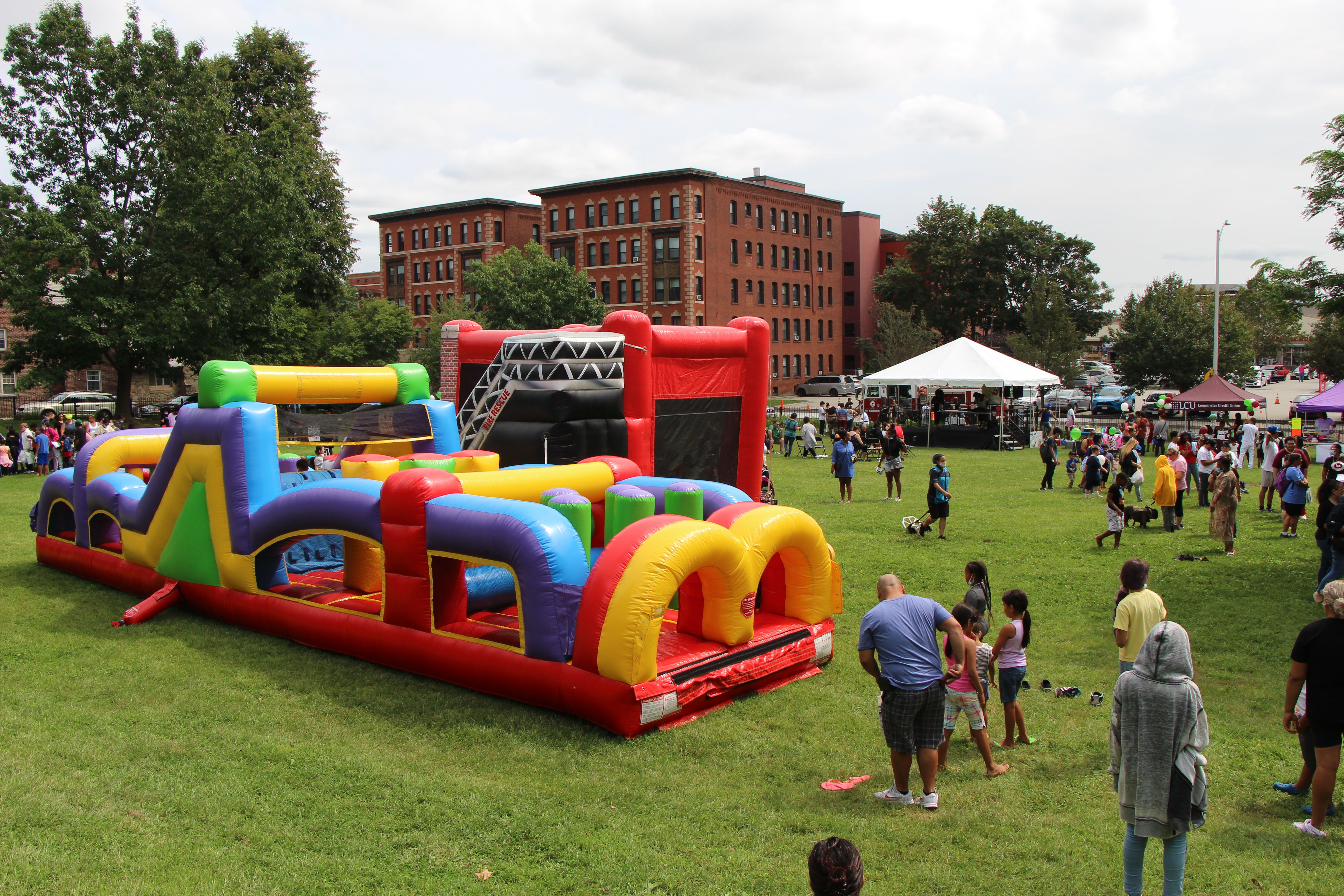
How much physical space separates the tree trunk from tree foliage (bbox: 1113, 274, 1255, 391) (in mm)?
44632

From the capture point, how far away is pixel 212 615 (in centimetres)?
1115

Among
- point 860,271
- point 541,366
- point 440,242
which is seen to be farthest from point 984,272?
point 541,366

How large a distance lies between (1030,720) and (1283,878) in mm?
2581

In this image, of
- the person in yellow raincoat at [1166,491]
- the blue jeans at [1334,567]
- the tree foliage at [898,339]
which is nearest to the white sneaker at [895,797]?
the blue jeans at [1334,567]

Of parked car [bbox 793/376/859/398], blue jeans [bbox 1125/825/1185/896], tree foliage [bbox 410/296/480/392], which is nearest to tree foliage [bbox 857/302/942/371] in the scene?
parked car [bbox 793/376/859/398]

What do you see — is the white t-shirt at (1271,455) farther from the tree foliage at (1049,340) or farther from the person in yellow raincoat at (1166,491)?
the tree foliage at (1049,340)

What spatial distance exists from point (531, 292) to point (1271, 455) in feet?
132

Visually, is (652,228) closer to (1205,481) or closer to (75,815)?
(1205,481)

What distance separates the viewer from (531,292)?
52.6m

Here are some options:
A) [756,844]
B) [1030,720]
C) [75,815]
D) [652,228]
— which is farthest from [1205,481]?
[652,228]

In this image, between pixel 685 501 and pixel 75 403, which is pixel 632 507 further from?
pixel 75 403

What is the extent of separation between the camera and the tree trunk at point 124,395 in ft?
105

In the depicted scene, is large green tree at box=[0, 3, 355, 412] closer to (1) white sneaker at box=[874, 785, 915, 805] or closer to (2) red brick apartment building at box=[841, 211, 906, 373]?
(1) white sneaker at box=[874, 785, 915, 805]

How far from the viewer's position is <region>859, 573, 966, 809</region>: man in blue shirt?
6262 mm
